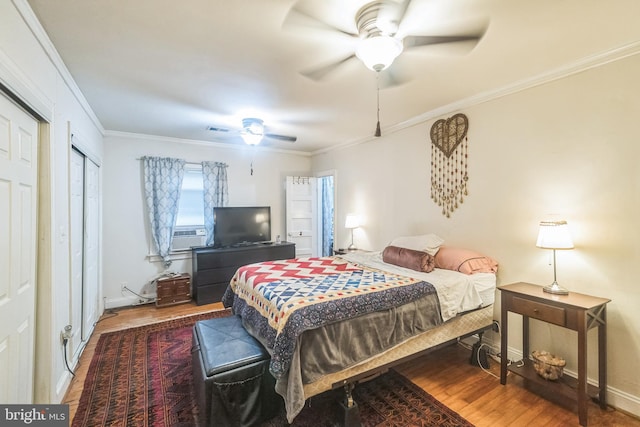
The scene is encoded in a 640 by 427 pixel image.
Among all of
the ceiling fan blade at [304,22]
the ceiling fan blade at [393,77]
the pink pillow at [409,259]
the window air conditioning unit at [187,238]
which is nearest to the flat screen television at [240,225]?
the window air conditioning unit at [187,238]

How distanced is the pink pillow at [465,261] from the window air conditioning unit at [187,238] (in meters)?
3.66

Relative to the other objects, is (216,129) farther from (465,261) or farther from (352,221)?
(465,261)

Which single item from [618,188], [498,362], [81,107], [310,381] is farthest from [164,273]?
[618,188]

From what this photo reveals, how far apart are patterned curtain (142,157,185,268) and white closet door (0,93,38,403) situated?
8.38ft

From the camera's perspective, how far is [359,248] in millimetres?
4672

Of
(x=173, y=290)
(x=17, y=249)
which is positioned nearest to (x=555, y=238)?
(x=17, y=249)

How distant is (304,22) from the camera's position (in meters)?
1.67

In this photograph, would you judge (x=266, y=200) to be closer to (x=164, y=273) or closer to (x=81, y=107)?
(x=164, y=273)

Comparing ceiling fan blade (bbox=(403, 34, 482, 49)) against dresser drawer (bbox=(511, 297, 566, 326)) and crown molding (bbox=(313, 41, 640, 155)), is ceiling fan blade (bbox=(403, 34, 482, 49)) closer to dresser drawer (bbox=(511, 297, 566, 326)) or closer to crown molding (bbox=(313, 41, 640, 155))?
crown molding (bbox=(313, 41, 640, 155))

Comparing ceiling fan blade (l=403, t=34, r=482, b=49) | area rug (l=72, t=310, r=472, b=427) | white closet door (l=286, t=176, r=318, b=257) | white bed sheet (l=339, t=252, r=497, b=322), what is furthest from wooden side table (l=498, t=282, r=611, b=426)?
white closet door (l=286, t=176, r=318, b=257)

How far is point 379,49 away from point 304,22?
0.48 meters

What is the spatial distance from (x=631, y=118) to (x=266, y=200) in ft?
15.3

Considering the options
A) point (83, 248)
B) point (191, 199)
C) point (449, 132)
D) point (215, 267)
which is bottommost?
point (215, 267)

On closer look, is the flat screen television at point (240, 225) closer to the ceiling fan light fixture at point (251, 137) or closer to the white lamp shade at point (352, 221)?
the white lamp shade at point (352, 221)
